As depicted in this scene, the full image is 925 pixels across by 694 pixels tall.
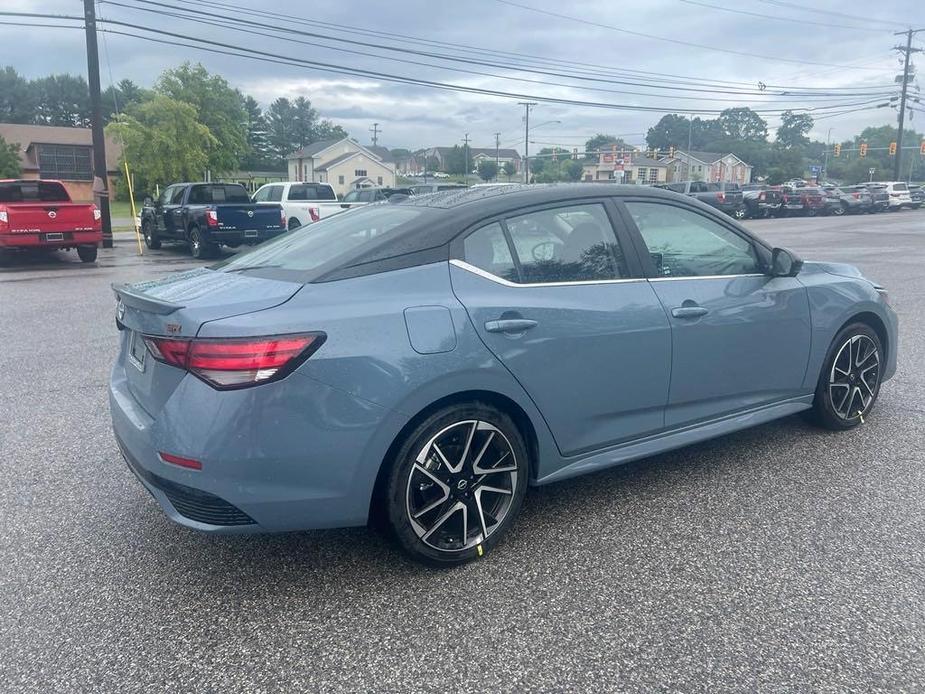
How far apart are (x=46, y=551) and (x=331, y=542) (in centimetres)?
130

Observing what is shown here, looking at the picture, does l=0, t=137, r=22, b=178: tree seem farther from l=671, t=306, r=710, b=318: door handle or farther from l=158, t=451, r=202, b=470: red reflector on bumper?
l=671, t=306, r=710, b=318: door handle

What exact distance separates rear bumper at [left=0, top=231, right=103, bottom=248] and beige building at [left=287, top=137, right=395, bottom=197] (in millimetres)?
66466

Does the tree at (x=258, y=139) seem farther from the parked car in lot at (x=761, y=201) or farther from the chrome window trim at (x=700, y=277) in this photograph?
the chrome window trim at (x=700, y=277)

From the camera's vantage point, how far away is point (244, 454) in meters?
2.83

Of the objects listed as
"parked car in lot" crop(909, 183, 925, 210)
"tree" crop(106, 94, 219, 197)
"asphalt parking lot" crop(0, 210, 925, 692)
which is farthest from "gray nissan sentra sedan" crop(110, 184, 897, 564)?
"parked car in lot" crop(909, 183, 925, 210)

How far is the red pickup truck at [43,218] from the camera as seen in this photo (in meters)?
15.3

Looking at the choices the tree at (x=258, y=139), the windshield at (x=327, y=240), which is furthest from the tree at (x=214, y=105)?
the windshield at (x=327, y=240)

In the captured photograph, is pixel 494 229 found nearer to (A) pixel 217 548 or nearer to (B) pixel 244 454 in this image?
(B) pixel 244 454

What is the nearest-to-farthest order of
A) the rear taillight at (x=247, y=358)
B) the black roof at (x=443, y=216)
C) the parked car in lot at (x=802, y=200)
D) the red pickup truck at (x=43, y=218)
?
the rear taillight at (x=247, y=358) → the black roof at (x=443, y=216) → the red pickup truck at (x=43, y=218) → the parked car in lot at (x=802, y=200)

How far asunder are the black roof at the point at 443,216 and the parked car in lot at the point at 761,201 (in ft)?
124

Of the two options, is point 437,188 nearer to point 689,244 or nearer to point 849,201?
point 689,244

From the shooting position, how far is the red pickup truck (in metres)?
15.3

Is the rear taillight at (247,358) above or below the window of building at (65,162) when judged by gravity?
below

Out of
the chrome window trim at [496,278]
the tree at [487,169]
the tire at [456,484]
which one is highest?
the tree at [487,169]
